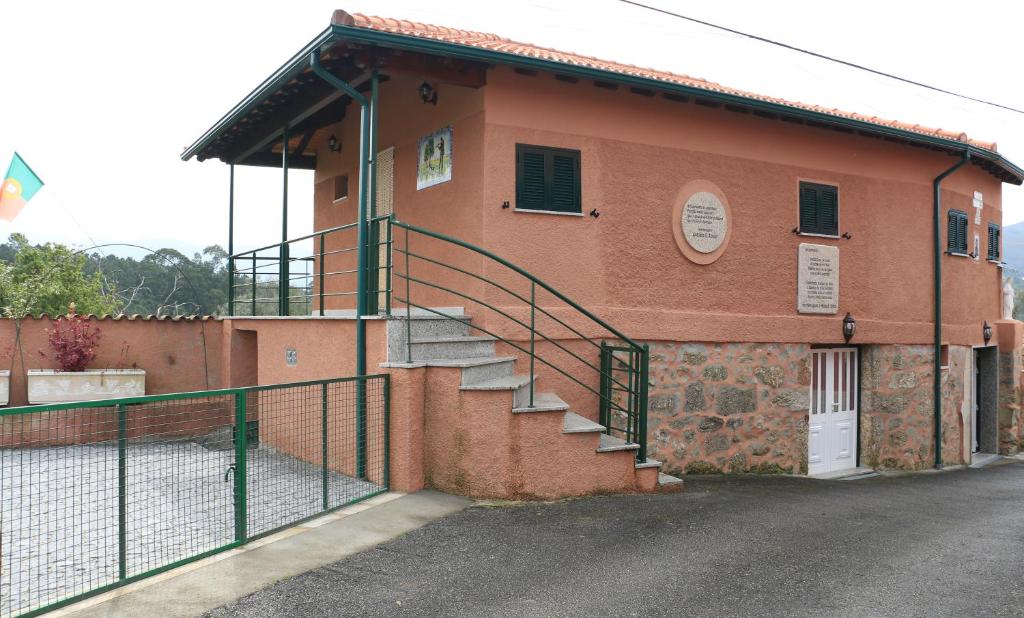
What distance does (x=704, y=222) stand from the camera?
9148mm

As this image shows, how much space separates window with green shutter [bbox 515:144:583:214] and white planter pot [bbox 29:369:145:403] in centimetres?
610

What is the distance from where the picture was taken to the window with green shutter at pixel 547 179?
7996 mm

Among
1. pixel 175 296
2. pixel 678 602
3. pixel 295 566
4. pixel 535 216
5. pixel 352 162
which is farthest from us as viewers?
pixel 175 296

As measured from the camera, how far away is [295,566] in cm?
480

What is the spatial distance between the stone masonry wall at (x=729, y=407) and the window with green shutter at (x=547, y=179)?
2.08 meters

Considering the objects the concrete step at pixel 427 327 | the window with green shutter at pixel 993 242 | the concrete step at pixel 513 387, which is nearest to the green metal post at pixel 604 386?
the concrete step at pixel 513 387

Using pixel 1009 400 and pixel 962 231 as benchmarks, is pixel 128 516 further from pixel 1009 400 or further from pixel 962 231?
pixel 1009 400

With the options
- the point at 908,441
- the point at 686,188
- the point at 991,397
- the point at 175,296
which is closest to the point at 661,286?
the point at 686,188

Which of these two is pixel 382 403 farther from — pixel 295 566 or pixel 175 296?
pixel 175 296

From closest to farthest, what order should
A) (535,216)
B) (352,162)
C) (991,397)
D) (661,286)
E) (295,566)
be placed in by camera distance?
(295,566) < (535,216) < (661,286) < (352,162) < (991,397)

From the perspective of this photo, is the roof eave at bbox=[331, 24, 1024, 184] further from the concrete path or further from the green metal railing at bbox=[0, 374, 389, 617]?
the concrete path

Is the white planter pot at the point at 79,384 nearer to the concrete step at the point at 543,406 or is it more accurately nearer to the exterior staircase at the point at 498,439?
the exterior staircase at the point at 498,439

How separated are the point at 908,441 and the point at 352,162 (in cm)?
942

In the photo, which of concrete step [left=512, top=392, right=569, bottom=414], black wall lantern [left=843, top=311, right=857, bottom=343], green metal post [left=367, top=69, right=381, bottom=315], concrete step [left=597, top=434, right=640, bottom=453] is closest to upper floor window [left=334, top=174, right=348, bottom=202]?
green metal post [left=367, top=69, right=381, bottom=315]
